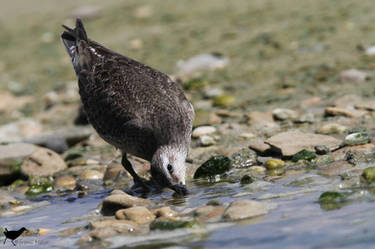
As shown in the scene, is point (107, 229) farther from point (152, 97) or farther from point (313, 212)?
point (152, 97)

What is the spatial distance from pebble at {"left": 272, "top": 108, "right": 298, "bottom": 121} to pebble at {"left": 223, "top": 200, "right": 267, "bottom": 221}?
409cm

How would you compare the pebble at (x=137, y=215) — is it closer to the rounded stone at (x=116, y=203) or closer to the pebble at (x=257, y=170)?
the rounded stone at (x=116, y=203)

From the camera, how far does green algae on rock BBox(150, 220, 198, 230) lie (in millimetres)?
5141

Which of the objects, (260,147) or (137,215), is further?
(260,147)

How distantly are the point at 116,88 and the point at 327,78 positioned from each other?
4.45m

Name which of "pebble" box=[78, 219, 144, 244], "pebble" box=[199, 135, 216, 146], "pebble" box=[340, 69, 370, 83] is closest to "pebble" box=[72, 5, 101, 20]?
"pebble" box=[340, 69, 370, 83]

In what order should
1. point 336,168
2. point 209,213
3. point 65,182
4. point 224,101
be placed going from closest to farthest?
1. point 209,213
2. point 336,168
3. point 65,182
4. point 224,101

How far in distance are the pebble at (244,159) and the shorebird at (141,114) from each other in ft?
2.22

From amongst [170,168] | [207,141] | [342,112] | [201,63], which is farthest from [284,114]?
[201,63]

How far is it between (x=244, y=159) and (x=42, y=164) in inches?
109

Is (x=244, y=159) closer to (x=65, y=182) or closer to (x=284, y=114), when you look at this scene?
(x=284, y=114)

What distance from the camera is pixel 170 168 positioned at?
22.8 ft

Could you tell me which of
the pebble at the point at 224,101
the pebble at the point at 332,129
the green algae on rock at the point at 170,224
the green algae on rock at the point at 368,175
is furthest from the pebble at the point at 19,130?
the green algae on rock at the point at 368,175

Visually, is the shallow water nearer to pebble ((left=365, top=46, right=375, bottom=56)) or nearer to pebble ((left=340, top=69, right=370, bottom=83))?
pebble ((left=340, top=69, right=370, bottom=83))
